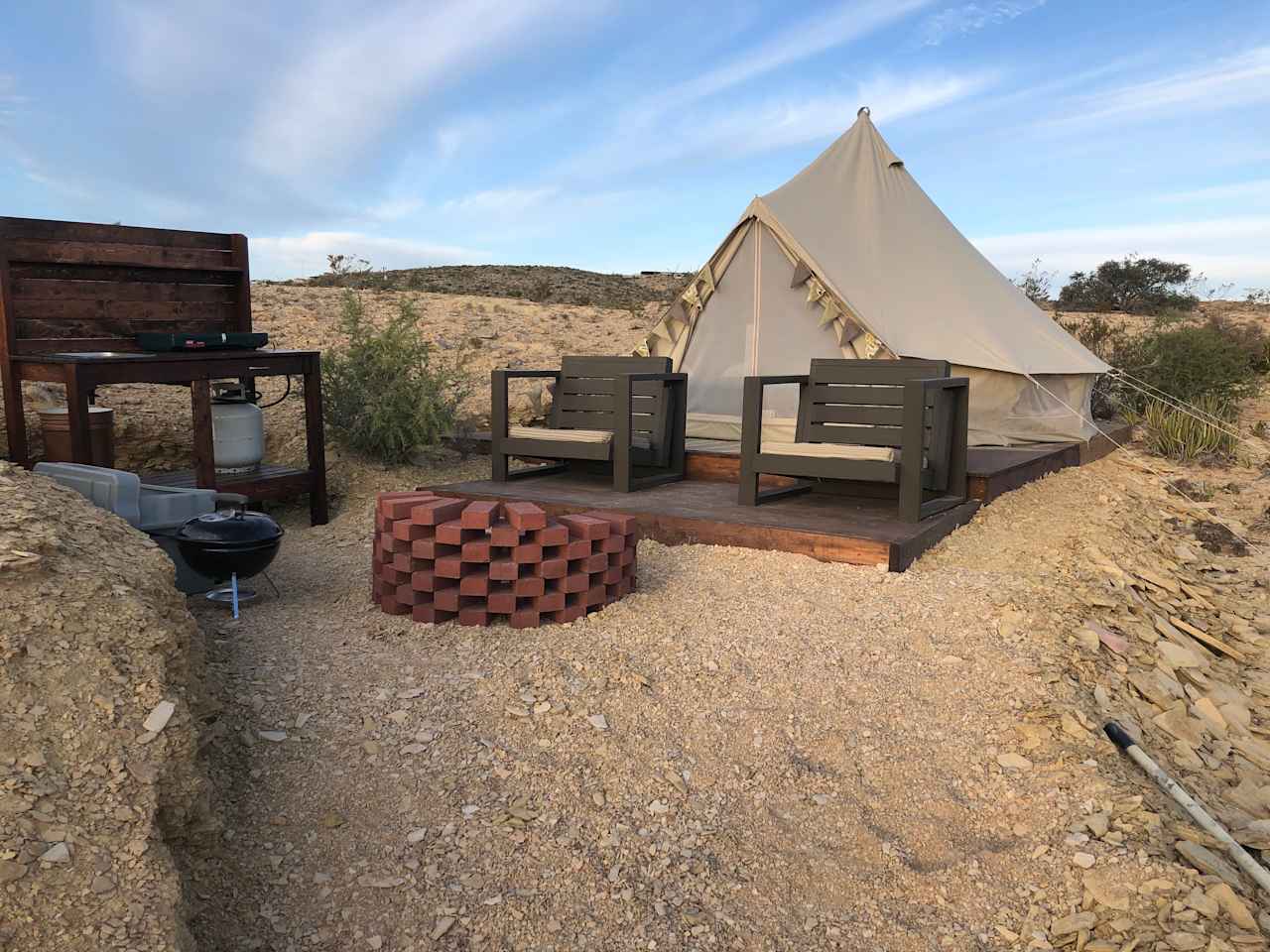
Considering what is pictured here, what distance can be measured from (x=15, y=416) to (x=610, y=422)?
3.39 m

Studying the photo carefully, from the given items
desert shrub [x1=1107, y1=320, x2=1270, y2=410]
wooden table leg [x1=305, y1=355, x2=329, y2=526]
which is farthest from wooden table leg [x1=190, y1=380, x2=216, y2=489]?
desert shrub [x1=1107, y1=320, x2=1270, y2=410]

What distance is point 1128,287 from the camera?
77.7 ft

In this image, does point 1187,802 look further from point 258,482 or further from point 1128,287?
point 1128,287

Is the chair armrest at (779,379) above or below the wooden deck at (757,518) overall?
above

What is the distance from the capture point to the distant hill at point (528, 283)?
20.2m

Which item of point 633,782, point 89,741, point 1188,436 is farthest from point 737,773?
point 1188,436

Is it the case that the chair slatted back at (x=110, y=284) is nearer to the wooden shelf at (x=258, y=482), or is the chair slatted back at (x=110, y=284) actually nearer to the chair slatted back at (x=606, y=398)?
the wooden shelf at (x=258, y=482)

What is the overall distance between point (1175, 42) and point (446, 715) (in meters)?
7.91

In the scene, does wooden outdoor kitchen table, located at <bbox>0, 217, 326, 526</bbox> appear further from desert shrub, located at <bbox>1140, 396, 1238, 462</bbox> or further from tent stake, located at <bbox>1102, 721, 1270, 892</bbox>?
desert shrub, located at <bbox>1140, 396, 1238, 462</bbox>

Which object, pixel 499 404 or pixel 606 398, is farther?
pixel 606 398

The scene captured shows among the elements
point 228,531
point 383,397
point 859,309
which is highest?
point 859,309

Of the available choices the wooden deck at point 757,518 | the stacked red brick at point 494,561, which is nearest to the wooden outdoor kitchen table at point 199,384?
the wooden deck at point 757,518

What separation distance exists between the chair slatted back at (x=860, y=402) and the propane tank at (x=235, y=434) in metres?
3.26

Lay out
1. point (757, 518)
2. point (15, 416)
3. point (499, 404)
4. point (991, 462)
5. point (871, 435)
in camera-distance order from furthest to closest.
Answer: point (991, 462)
point (499, 404)
point (871, 435)
point (15, 416)
point (757, 518)
